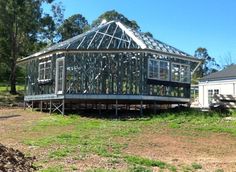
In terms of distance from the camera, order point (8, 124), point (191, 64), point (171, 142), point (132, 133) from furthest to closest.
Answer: point (191, 64) → point (8, 124) → point (132, 133) → point (171, 142)

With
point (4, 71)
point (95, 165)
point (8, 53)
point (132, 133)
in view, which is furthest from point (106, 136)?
point (4, 71)

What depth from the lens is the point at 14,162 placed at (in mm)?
10367

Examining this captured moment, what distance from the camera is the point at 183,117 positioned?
2245cm

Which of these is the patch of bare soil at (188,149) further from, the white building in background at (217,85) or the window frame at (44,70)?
the white building in background at (217,85)

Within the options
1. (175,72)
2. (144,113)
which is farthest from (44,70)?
(175,72)

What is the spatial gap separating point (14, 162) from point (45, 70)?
20514 millimetres

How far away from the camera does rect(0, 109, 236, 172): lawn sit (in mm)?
11867

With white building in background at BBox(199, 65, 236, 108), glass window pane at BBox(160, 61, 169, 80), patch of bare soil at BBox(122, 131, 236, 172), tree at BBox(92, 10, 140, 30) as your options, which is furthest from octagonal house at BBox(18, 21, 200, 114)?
tree at BBox(92, 10, 140, 30)

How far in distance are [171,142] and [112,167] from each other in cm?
523

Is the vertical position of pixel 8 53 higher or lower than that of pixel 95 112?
higher

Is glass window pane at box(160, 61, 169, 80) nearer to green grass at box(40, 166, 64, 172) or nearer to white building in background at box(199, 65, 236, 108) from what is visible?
white building in background at box(199, 65, 236, 108)

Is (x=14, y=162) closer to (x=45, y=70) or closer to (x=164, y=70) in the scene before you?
(x=164, y=70)

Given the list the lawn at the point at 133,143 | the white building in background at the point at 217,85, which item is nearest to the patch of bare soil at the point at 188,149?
the lawn at the point at 133,143

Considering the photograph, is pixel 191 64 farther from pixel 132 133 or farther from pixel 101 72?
pixel 132 133
